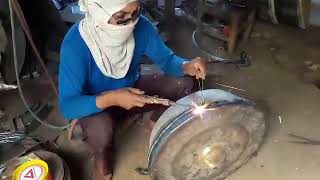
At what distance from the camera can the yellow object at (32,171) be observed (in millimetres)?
1833

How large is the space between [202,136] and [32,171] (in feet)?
2.60

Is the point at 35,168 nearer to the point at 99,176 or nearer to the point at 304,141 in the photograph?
the point at 99,176

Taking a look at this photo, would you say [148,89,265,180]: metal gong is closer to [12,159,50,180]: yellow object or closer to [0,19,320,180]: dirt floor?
[0,19,320,180]: dirt floor

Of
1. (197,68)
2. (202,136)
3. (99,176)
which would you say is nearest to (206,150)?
(202,136)

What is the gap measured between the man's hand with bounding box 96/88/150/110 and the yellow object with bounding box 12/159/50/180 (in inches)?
16.4

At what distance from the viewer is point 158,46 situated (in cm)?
207

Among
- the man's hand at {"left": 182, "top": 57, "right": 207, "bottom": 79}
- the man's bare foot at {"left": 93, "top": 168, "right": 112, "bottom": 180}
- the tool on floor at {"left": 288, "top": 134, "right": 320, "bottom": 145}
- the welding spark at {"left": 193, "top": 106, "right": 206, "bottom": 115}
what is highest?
the man's hand at {"left": 182, "top": 57, "right": 207, "bottom": 79}

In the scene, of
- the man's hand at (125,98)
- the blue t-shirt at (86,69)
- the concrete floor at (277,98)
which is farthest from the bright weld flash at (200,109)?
the concrete floor at (277,98)

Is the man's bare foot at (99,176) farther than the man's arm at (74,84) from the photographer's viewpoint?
Yes

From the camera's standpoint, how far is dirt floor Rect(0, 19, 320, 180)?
222 cm

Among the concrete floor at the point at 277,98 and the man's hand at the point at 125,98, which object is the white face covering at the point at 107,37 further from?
the concrete floor at the point at 277,98

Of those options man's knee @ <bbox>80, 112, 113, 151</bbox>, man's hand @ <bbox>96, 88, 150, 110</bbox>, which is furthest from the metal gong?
man's knee @ <bbox>80, 112, 113, 151</bbox>

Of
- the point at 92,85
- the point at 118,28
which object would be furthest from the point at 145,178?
the point at 118,28

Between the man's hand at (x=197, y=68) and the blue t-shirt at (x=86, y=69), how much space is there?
0.05 meters
